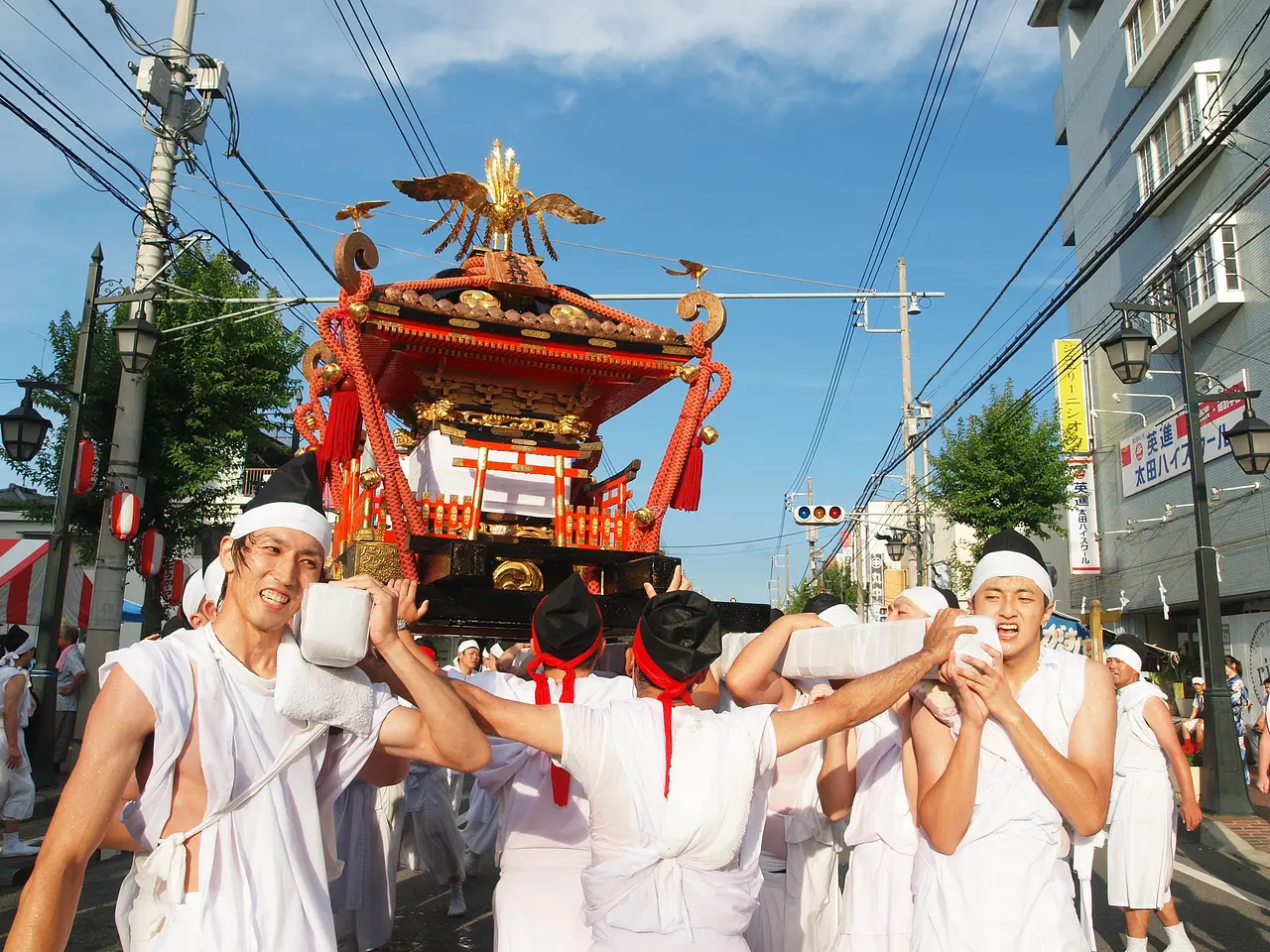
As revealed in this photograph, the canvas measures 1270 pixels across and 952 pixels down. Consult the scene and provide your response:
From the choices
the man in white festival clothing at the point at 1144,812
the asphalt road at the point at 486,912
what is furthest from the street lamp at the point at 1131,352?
the man in white festival clothing at the point at 1144,812

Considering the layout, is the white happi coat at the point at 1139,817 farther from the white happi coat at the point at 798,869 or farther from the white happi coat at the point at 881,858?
the white happi coat at the point at 881,858

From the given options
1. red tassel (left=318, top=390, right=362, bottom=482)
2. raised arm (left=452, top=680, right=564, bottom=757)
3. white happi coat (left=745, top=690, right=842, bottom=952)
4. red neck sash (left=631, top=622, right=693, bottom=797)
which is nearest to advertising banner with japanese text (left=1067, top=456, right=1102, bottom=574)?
red tassel (left=318, top=390, right=362, bottom=482)

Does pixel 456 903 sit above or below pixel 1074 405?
below

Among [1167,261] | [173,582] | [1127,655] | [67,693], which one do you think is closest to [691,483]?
[1127,655]

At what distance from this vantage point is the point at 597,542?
6.14 m

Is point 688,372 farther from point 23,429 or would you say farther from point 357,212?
point 23,429

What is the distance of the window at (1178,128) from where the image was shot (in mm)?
16078

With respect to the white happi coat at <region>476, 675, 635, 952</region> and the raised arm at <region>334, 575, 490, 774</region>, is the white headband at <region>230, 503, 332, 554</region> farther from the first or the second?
the white happi coat at <region>476, 675, 635, 952</region>

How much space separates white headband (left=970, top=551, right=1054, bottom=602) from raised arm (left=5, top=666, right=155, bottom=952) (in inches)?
88.8

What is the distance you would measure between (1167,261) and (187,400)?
665 inches

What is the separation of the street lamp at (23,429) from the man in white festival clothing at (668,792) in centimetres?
990

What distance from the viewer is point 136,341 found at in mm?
9711

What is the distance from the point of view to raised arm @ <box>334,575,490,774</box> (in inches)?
91.7

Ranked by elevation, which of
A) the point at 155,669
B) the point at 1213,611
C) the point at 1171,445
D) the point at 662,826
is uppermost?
the point at 1171,445
